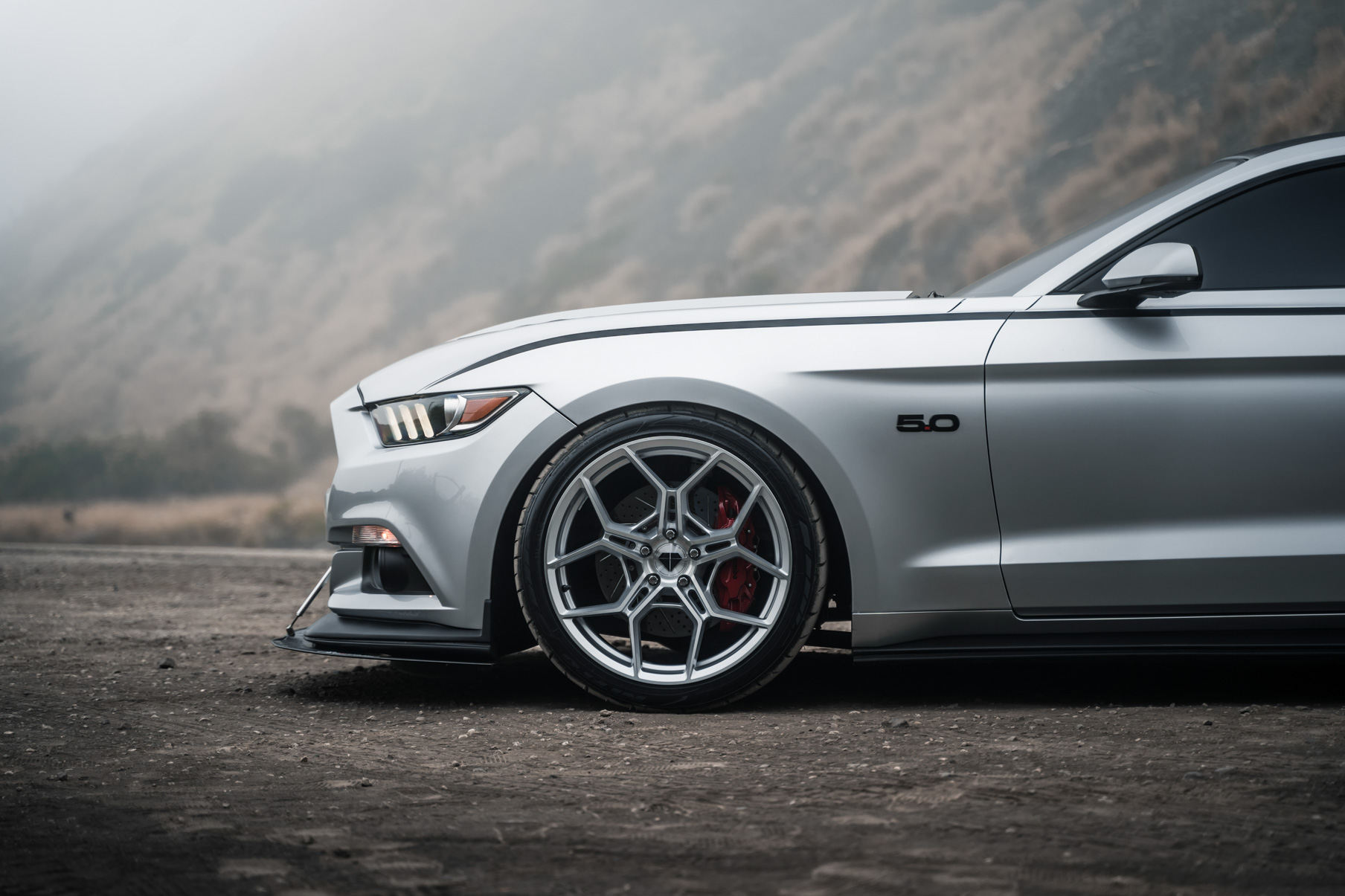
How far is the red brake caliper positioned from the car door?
683 mm

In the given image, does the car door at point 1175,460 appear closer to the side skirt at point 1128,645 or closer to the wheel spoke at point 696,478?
the side skirt at point 1128,645

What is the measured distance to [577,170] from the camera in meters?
15.8

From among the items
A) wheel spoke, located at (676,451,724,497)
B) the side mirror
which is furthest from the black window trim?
wheel spoke, located at (676,451,724,497)

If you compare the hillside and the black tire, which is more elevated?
the hillside

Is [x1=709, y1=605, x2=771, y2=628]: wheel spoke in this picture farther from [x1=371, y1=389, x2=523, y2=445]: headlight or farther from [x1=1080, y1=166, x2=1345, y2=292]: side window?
[x1=1080, y1=166, x2=1345, y2=292]: side window

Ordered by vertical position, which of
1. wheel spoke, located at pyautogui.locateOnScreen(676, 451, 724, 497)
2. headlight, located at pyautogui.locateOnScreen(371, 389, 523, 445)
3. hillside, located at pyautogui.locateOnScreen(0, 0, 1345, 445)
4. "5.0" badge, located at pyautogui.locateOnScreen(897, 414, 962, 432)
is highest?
hillside, located at pyautogui.locateOnScreen(0, 0, 1345, 445)

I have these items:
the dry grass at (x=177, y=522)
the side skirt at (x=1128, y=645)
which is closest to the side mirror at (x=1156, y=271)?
the side skirt at (x=1128, y=645)

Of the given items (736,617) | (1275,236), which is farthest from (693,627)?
(1275,236)

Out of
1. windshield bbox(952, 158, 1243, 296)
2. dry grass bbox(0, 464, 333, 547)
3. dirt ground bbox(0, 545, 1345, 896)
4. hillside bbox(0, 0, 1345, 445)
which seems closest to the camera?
dirt ground bbox(0, 545, 1345, 896)

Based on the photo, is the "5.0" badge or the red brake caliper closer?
the "5.0" badge

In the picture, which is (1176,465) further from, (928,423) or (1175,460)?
(928,423)

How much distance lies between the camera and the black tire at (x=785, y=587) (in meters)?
2.78

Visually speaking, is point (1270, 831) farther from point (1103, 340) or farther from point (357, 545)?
point (357, 545)

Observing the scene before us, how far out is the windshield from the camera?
2.97 meters
